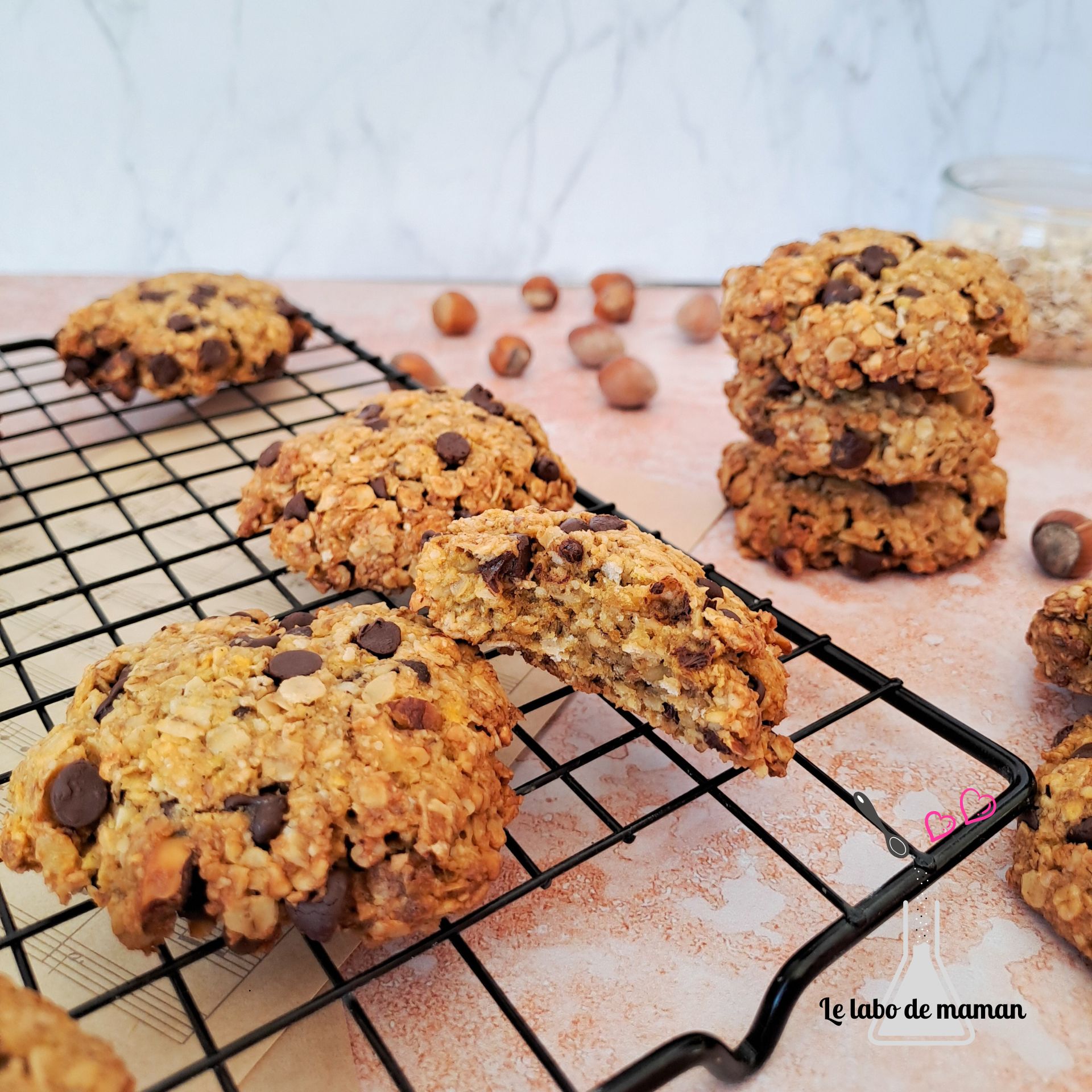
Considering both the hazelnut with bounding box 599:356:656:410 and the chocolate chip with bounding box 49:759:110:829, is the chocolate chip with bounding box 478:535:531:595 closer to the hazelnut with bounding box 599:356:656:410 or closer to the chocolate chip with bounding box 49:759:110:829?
the chocolate chip with bounding box 49:759:110:829

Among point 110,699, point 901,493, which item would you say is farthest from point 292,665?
point 901,493

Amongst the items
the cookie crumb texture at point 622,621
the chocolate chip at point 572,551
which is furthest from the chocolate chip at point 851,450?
the chocolate chip at point 572,551

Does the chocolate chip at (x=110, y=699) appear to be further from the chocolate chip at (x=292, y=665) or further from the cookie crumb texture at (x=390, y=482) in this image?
the cookie crumb texture at (x=390, y=482)

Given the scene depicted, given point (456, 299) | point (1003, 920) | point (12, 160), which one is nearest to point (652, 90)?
point (456, 299)

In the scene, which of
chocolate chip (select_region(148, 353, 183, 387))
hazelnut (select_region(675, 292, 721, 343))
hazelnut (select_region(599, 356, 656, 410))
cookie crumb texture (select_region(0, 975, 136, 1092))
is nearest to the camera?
cookie crumb texture (select_region(0, 975, 136, 1092))

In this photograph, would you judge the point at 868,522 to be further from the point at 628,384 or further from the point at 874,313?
the point at 628,384

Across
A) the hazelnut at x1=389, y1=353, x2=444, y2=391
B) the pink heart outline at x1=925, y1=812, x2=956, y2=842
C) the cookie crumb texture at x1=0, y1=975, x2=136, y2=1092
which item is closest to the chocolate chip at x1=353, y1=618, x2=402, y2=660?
the cookie crumb texture at x1=0, y1=975, x2=136, y2=1092

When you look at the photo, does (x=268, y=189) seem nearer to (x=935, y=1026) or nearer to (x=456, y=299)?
(x=456, y=299)
